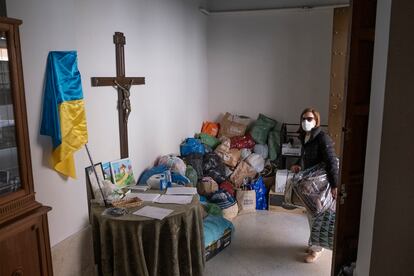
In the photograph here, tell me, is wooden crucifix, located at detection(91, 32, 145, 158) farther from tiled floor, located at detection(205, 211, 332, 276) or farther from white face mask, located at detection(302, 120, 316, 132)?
white face mask, located at detection(302, 120, 316, 132)

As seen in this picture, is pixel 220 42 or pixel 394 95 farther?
pixel 220 42

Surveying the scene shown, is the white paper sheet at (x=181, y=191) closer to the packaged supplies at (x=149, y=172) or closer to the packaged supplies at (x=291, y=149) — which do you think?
the packaged supplies at (x=149, y=172)

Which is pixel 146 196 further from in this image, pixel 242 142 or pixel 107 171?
pixel 242 142

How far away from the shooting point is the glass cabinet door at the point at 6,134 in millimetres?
1409

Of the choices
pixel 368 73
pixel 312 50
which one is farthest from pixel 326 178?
pixel 312 50

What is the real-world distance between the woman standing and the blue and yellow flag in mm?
1711

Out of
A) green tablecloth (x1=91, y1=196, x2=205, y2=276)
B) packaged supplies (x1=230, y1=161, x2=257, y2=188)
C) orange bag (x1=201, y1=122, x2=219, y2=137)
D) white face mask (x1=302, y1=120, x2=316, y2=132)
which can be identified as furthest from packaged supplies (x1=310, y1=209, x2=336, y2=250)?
orange bag (x1=201, y1=122, x2=219, y2=137)

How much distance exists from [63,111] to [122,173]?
3.65 ft

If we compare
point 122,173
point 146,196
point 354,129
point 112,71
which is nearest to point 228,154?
point 122,173

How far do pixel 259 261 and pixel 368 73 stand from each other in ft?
6.09

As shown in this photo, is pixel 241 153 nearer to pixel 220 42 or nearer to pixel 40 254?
pixel 220 42

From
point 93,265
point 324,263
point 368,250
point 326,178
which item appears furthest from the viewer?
point 324,263

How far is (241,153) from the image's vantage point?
4512mm

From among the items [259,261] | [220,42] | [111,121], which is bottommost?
[259,261]
